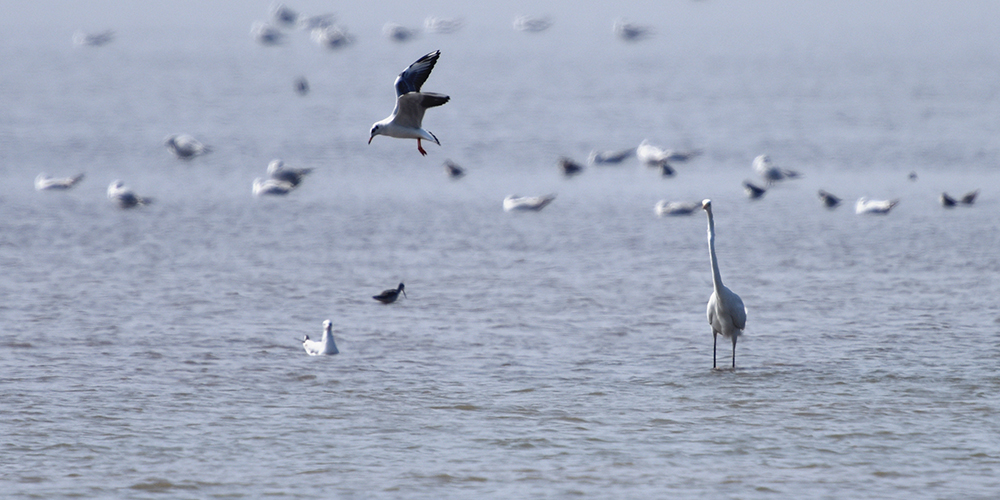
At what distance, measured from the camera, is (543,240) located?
21391 millimetres

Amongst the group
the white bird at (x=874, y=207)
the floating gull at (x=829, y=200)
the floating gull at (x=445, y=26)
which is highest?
the floating gull at (x=445, y=26)

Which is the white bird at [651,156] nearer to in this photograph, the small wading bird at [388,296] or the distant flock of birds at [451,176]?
the distant flock of birds at [451,176]

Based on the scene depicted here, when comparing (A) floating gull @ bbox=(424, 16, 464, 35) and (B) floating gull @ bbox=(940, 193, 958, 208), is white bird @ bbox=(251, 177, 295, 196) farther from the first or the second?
(A) floating gull @ bbox=(424, 16, 464, 35)

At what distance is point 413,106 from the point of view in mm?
11031

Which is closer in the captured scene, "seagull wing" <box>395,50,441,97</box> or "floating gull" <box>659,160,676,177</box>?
"seagull wing" <box>395,50,441,97</box>

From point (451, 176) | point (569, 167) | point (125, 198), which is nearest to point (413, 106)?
point (125, 198)

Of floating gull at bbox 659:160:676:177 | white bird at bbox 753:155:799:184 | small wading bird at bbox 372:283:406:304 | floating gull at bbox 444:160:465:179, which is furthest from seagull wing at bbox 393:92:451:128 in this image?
floating gull at bbox 659:160:676:177

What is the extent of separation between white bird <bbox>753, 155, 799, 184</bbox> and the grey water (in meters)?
0.29

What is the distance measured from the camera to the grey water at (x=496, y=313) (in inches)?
385

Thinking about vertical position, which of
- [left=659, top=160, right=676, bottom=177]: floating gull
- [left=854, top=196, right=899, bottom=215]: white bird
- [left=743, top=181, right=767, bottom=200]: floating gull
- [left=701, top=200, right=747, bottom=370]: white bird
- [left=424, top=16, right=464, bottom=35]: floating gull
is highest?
[left=424, top=16, right=464, bottom=35]: floating gull

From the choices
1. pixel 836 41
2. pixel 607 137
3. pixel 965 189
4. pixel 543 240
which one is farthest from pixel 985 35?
pixel 543 240

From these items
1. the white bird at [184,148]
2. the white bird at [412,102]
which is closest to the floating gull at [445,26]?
the white bird at [184,148]

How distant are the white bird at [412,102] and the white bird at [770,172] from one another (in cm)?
1668

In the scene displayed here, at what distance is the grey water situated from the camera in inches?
385
